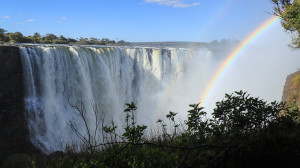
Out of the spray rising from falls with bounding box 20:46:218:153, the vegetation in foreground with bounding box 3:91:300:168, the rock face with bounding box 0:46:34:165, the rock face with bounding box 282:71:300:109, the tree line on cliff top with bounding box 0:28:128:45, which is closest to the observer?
the vegetation in foreground with bounding box 3:91:300:168

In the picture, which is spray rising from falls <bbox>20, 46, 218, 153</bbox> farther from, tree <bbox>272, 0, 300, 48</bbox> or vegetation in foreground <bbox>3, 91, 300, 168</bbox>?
tree <bbox>272, 0, 300, 48</bbox>

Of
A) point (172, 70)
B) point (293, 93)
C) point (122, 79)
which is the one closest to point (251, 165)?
point (293, 93)

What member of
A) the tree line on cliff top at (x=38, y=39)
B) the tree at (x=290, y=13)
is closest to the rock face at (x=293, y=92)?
the tree at (x=290, y=13)

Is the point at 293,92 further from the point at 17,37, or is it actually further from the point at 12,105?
the point at 17,37

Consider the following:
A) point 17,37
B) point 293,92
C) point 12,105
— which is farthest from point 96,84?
point 17,37

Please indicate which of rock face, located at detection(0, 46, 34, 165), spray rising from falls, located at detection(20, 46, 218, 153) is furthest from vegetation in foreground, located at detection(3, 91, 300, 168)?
rock face, located at detection(0, 46, 34, 165)
